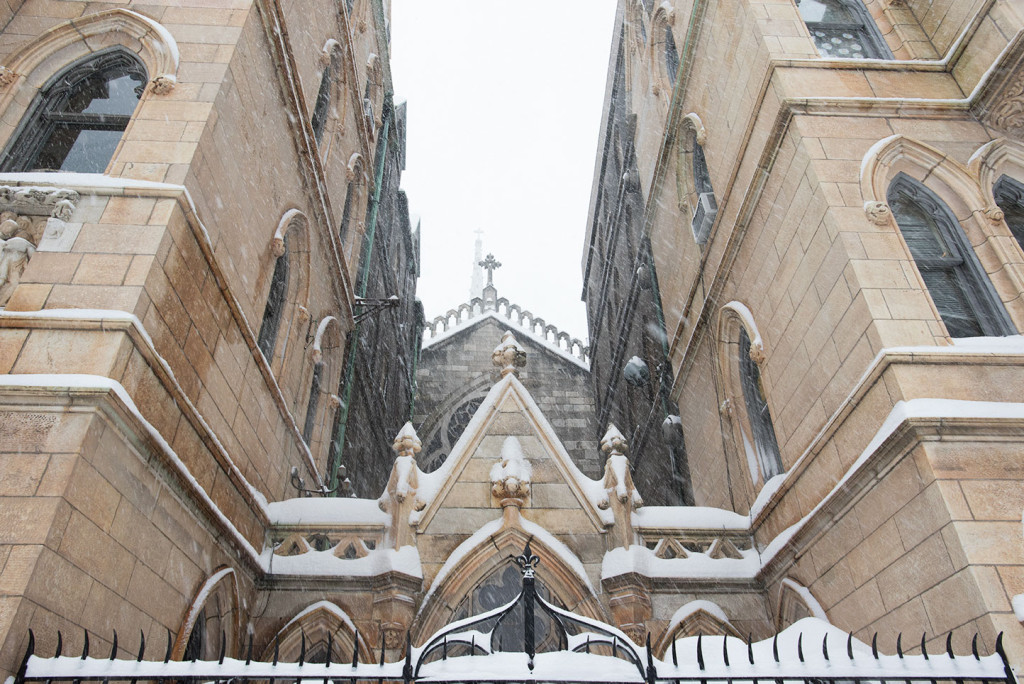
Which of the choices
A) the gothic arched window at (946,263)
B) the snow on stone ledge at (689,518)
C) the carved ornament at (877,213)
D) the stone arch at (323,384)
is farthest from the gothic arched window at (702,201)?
the stone arch at (323,384)

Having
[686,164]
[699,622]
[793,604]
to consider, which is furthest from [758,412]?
[686,164]

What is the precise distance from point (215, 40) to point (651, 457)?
11.3m

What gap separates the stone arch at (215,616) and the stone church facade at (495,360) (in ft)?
0.10

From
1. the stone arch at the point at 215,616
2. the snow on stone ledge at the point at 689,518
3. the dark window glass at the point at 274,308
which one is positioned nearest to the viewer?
the stone arch at the point at 215,616

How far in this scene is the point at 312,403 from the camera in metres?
11.9

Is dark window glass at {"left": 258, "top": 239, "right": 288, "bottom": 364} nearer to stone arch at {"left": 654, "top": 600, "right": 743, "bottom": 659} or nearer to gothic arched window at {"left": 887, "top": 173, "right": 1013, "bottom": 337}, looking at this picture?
stone arch at {"left": 654, "top": 600, "right": 743, "bottom": 659}

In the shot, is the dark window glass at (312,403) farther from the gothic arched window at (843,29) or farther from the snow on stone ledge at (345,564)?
the gothic arched window at (843,29)

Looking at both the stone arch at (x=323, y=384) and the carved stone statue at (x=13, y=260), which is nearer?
the carved stone statue at (x=13, y=260)

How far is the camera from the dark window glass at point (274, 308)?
9.82 metres

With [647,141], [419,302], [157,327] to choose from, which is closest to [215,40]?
[157,327]

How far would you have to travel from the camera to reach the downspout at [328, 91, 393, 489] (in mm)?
12542

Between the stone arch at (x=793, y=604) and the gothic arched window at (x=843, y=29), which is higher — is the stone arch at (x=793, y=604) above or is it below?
below

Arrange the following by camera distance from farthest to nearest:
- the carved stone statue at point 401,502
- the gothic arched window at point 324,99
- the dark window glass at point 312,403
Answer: the gothic arched window at point 324,99, the dark window glass at point 312,403, the carved stone statue at point 401,502

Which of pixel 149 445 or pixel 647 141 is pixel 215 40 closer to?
pixel 149 445
